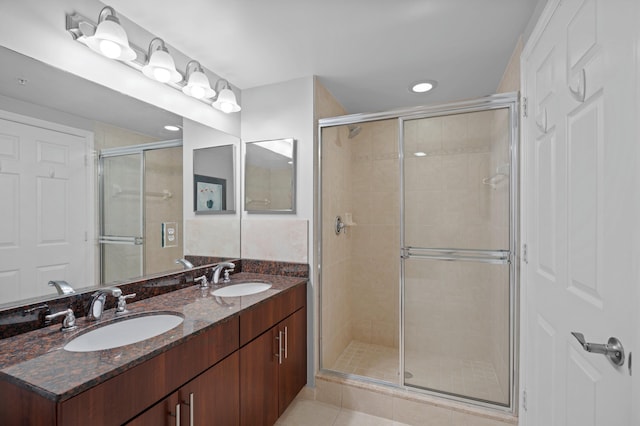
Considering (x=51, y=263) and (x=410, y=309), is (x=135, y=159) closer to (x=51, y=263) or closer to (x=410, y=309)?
(x=51, y=263)

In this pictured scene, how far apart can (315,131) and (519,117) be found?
1.27 meters

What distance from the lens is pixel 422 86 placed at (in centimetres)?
231

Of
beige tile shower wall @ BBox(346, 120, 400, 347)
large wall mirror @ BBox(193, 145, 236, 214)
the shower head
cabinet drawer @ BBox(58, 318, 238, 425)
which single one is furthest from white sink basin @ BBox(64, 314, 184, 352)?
the shower head

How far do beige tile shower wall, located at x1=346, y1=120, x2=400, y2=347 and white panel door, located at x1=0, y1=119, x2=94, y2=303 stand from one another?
81.7 inches

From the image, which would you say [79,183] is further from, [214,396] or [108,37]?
[214,396]

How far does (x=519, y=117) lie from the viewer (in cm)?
167

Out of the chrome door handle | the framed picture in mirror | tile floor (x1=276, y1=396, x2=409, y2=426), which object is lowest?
tile floor (x1=276, y1=396, x2=409, y2=426)

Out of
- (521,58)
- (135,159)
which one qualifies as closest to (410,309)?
(521,58)

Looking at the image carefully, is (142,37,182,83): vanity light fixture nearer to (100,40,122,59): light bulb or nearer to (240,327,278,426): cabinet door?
(100,40,122,59): light bulb

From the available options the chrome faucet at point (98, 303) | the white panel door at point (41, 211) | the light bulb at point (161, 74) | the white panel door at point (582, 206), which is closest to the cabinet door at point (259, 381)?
the chrome faucet at point (98, 303)

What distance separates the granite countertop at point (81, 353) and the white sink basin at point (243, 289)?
1.19ft

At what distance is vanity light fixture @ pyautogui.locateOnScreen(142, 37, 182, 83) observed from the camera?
5.13 ft

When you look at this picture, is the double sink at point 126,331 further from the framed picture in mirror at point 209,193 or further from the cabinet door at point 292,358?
the framed picture in mirror at point 209,193

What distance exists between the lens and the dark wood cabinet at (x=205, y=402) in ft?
3.39
